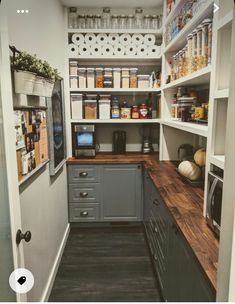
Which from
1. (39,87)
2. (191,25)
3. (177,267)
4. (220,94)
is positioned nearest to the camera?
(220,94)

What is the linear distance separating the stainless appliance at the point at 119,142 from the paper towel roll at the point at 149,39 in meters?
1.21

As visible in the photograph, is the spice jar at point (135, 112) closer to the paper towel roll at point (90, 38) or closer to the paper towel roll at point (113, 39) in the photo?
the paper towel roll at point (113, 39)

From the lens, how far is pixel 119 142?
3.43 m

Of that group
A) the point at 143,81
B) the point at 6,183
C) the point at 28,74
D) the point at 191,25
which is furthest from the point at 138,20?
the point at 6,183

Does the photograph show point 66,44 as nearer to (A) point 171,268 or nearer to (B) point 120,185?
(B) point 120,185

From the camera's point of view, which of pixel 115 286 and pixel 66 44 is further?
pixel 66 44

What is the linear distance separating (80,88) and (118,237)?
1988 mm

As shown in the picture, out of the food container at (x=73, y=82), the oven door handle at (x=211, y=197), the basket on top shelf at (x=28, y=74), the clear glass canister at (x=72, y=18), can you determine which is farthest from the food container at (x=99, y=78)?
the oven door handle at (x=211, y=197)

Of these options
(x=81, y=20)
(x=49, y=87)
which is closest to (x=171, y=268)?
(x=49, y=87)

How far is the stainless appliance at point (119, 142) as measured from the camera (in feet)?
11.2

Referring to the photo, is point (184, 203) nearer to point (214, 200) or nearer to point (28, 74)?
point (214, 200)

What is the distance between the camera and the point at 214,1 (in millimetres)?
1312

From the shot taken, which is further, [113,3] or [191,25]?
[113,3]

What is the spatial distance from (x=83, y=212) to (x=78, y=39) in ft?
7.29
